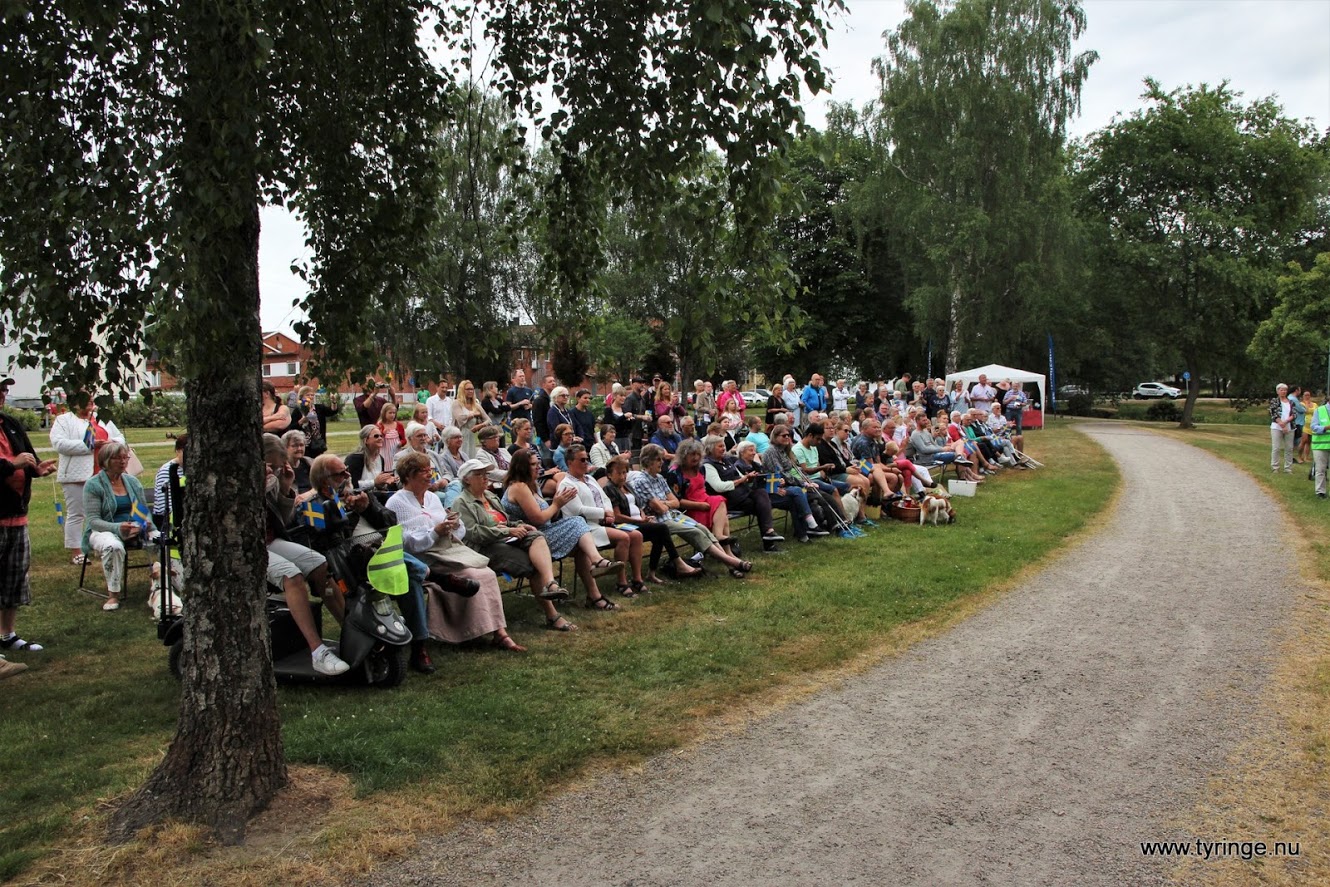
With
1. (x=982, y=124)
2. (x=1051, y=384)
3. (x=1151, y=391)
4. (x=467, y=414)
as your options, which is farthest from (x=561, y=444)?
(x=1151, y=391)

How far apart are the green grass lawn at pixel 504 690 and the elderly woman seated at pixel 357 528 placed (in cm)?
29

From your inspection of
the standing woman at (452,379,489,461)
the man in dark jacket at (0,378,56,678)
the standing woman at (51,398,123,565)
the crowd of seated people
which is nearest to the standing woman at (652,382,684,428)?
the crowd of seated people

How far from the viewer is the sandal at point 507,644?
657cm

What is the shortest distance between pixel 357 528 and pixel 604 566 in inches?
98.5

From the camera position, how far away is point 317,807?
4227 millimetres

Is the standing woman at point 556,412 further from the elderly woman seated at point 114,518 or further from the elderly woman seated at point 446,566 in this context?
the elderly woman seated at point 446,566

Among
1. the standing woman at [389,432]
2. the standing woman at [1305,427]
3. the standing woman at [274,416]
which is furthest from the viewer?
the standing woman at [1305,427]

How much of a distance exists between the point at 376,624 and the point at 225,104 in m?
3.17

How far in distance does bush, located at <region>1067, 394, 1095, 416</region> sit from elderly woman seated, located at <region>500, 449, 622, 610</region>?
43078 millimetres

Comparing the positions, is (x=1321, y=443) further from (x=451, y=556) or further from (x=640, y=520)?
(x=451, y=556)

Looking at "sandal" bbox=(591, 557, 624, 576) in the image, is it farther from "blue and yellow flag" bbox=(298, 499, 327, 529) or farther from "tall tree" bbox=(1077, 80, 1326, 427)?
"tall tree" bbox=(1077, 80, 1326, 427)

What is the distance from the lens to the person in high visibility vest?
47.2 ft

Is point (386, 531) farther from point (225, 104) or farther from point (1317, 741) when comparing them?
point (1317, 741)

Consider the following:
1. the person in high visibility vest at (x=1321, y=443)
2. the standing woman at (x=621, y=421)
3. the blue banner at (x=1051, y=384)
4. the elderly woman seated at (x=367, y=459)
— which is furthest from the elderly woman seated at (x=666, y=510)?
the blue banner at (x=1051, y=384)
